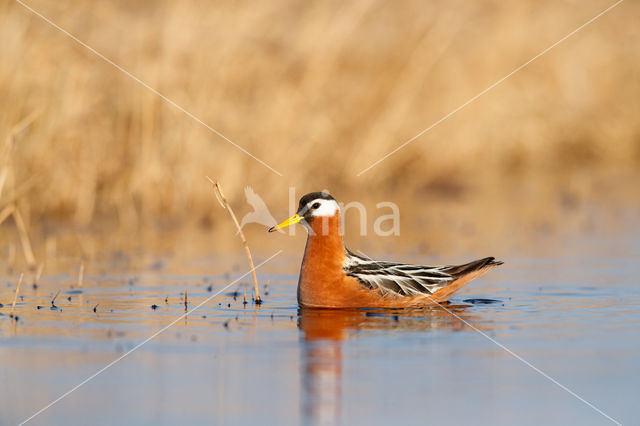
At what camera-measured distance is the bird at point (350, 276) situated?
33.7 ft

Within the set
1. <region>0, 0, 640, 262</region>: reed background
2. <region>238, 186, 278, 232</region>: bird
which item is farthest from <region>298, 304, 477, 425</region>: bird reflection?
<region>238, 186, 278, 232</region>: bird

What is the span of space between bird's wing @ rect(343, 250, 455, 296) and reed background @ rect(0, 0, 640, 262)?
164 inches

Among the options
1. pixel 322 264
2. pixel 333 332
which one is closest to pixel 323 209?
pixel 322 264

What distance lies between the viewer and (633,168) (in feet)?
77.9

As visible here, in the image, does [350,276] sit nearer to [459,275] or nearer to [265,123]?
[459,275]

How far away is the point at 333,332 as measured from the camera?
897 centimetres

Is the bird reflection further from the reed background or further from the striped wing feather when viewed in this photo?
the reed background

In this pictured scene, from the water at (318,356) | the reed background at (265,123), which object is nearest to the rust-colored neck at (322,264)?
the water at (318,356)

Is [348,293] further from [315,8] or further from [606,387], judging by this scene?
[315,8]

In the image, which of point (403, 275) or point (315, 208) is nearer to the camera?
point (403, 275)

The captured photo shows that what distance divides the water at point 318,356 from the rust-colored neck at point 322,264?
0.27m

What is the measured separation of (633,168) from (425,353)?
17047 millimetres

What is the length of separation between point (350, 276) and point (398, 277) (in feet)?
1.55

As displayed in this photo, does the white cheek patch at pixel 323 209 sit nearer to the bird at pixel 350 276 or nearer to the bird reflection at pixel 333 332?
the bird at pixel 350 276
